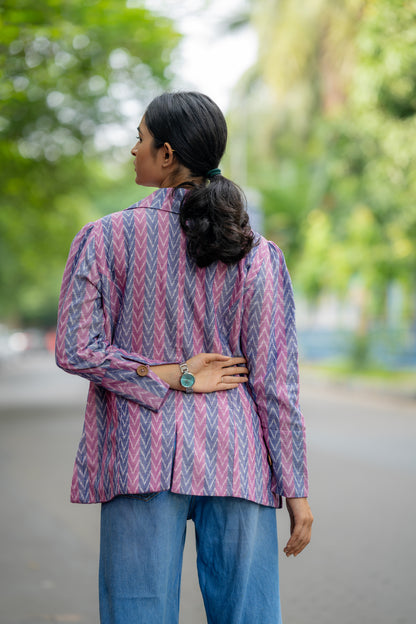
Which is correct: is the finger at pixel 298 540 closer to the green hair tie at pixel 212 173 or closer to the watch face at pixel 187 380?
the watch face at pixel 187 380

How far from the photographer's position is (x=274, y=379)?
1.90 m

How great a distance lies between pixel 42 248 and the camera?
25.5 metres

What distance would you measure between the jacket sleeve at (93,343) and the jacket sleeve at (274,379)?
0.75 ft

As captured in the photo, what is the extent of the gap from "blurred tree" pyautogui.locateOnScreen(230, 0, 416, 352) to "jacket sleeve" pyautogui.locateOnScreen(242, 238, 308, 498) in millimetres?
11358

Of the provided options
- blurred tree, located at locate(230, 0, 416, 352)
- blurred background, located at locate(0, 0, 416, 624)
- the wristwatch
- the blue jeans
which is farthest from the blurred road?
blurred tree, located at locate(230, 0, 416, 352)

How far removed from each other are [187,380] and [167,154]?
19.7 inches

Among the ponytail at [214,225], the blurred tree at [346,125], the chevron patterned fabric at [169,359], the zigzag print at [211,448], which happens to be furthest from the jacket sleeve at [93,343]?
the blurred tree at [346,125]

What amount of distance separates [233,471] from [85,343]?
405mm

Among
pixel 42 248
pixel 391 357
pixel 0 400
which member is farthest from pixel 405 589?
pixel 42 248

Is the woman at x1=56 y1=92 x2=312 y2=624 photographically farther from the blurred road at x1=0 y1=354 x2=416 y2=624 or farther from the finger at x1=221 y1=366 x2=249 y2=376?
the blurred road at x1=0 y1=354 x2=416 y2=624

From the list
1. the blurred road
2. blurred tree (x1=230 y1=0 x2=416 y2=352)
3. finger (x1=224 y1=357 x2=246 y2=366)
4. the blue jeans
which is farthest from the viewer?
blurred tree (x1=230 y1=0 x2=416 y2=352)

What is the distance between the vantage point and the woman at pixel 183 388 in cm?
179

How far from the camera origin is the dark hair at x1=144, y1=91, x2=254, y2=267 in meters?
1.83

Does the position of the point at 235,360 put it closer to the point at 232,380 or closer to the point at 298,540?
the point at 232,380
